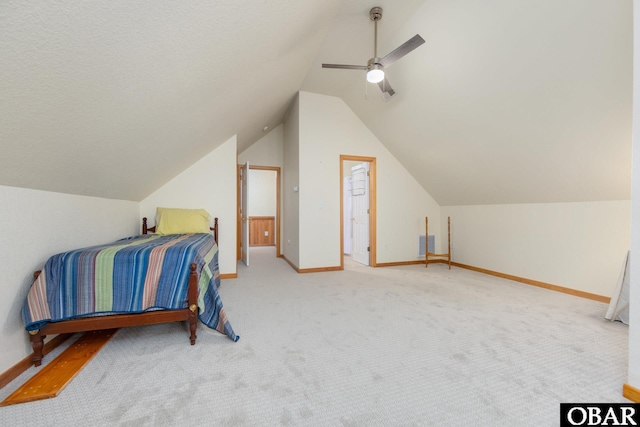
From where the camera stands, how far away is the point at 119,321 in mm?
1749

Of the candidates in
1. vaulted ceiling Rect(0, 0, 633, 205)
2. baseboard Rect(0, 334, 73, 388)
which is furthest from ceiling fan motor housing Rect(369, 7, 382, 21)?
baseboard Rect(0, 334, 73, 388)

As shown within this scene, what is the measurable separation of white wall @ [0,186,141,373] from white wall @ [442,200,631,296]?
508 cm

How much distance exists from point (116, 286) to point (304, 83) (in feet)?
11.4

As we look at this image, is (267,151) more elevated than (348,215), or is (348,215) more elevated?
(267,151)

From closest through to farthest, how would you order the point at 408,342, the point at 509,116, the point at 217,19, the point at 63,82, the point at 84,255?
the point at 63,82 < the point at 217,19 < the point at 84,255 < the point at 408,342 < the point at 509,116

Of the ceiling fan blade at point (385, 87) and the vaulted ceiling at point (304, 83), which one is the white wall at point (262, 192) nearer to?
the vaulted ceiling at point (304, 83)

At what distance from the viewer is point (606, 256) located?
2781 mm

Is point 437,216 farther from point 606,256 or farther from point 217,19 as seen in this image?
point 217,19

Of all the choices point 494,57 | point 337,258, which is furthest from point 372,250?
point 494,57

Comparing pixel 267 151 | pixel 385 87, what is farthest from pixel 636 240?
pixel 267 151

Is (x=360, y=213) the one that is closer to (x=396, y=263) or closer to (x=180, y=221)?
(x=396, y=263)

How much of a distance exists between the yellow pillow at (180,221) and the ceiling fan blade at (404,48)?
2.80 m

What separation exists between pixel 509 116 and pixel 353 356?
2.81 metres

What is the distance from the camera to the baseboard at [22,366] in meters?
1.41
